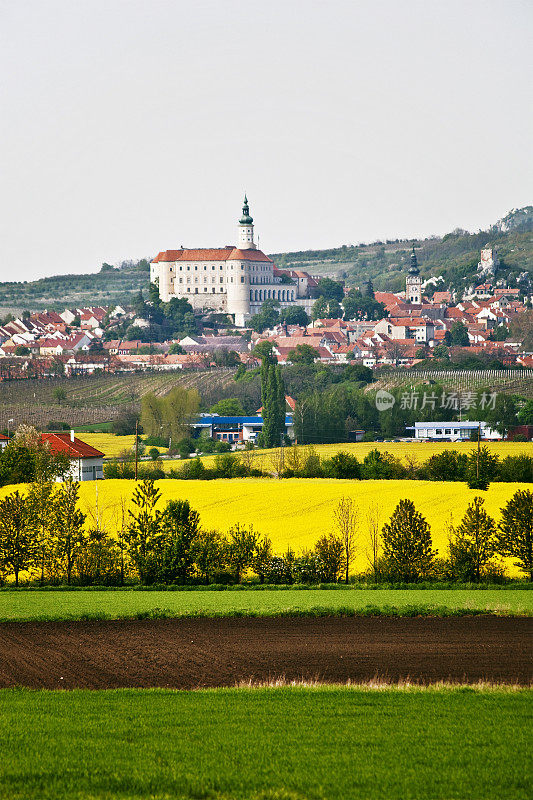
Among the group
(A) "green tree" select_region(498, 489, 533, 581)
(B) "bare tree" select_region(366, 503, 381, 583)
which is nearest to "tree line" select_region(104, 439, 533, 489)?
(B) "bare tree" select_region(366, 503, 381, 583)

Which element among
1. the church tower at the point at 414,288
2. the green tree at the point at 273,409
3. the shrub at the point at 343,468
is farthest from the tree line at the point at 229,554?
the church tower at the point at 414,288

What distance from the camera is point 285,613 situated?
1038 cm

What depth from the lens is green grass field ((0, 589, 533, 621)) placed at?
10375 millimetres

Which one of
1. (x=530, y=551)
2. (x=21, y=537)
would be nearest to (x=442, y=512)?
(x=530, y=551)

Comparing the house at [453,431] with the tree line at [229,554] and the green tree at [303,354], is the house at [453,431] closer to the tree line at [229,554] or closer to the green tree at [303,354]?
the tree line at [229,554]

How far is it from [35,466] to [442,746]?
48.2ft

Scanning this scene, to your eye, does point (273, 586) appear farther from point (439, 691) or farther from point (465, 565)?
point (439, 691)

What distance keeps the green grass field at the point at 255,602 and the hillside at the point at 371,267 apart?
247 feet

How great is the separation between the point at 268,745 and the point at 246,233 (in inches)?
3312

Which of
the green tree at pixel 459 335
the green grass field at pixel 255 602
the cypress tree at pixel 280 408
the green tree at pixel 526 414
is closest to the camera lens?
the green grass field at pixel 255 602

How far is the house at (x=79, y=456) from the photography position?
2105cm

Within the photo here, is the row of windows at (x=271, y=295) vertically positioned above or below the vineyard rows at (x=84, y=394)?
above

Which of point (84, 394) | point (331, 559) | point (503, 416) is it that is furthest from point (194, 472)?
point (84, 394)

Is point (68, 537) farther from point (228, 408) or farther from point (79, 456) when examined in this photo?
point (228, 408)
